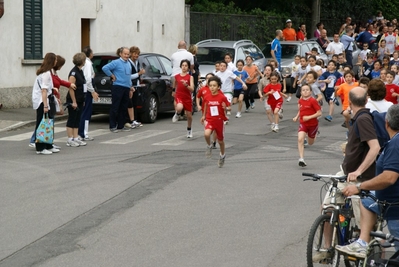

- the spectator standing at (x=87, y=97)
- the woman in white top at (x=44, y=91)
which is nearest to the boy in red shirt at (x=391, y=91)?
the spectator standing at (x=87, y=97)

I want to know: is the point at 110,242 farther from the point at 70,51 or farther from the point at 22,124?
the point at 70,51

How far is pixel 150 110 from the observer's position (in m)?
19.1

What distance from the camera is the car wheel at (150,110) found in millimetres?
18922

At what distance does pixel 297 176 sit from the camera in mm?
12367

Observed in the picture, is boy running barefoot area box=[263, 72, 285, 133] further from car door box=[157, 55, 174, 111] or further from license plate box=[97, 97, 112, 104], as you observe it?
license plate box=[97, 97, 112, 104]

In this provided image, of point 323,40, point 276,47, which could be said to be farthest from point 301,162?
point 323,40

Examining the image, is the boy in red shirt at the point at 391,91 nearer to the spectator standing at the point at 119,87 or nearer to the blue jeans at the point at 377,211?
the spectator standing at the point at 119,87

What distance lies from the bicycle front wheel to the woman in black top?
348 inches

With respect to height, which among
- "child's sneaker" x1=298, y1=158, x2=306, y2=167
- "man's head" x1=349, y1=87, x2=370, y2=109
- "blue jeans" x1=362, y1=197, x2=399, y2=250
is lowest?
"child's sneaker" x1=298, y1=158, x2=306, y2=167

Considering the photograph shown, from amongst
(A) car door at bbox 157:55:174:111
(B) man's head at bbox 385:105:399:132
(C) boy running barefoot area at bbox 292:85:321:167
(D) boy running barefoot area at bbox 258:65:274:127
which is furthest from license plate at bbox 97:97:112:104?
(B) man's head at bbox 385:105:399:132

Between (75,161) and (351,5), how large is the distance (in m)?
34.3

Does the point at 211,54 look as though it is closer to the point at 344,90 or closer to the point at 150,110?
the point at 150,110

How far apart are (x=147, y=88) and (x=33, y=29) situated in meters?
5.08

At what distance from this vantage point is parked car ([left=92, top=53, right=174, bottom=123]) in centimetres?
1864
